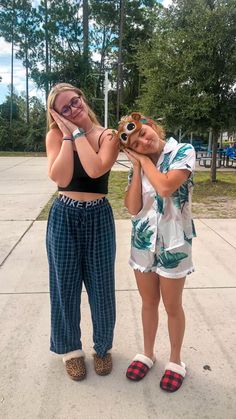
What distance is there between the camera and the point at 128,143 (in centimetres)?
191

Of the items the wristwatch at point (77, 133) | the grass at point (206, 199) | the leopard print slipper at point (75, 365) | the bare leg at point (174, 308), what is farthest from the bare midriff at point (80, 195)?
the grass at point (206, 199)

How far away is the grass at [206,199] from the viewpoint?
6492 mm

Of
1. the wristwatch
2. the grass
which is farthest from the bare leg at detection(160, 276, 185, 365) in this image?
the grass

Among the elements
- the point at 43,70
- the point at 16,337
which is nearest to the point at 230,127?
the point at 16,337

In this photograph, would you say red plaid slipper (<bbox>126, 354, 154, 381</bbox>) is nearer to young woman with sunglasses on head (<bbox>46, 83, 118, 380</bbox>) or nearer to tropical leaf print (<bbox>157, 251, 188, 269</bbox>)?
young woman with sunglasses on head (<bbox>46, 83, 118, 380</bbox>)

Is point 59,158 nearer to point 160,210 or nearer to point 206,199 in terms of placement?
point 160,210

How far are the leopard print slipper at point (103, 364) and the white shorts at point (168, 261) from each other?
2.09 feet

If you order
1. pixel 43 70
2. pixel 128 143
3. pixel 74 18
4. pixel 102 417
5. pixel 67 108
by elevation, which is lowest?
pixel 102 417

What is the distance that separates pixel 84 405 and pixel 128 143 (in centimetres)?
133

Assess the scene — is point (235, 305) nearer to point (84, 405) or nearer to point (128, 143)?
point (84, 405)

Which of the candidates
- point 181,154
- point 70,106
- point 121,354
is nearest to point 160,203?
point 181,154

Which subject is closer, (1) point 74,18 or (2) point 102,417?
(2) point 102,417

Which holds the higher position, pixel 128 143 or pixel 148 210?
pixel 128 143

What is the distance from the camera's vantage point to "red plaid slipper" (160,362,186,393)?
2160 millimetres
